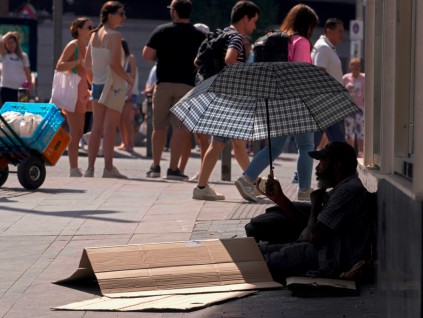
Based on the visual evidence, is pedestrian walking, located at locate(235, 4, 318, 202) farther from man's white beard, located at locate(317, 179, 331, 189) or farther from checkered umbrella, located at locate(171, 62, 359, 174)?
man's white beard, located at locate(317, 179, 331, 189)

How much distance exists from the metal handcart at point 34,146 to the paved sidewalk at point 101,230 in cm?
15

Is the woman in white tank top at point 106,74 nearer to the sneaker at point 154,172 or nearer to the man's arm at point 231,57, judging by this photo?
the sneaker at point 154,172

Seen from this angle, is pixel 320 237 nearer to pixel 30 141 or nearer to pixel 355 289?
pixel 355 289

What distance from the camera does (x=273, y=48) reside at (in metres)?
10.7

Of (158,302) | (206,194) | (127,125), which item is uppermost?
(158,302)

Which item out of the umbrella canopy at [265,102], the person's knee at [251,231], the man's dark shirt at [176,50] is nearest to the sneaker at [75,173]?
the man's dark shirt at [176,50]

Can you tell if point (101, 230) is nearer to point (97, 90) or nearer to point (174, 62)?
point (174, 62)

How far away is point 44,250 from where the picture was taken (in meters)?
8.68

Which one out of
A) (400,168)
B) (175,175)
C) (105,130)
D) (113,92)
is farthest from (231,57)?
(400,168)

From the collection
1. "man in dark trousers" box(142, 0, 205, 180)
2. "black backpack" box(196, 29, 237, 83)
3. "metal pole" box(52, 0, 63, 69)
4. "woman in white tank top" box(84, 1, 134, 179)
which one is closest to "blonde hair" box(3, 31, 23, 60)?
"woman in white tank top" box(84, 1, 134, 179)

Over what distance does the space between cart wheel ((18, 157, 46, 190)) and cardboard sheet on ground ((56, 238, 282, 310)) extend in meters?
5.00

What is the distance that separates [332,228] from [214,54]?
4.45 m

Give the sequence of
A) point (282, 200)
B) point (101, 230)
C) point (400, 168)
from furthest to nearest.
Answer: point (101, 230) < point (282, 200) < point (400, 168)

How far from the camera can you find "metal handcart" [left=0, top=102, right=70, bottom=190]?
493 inches
